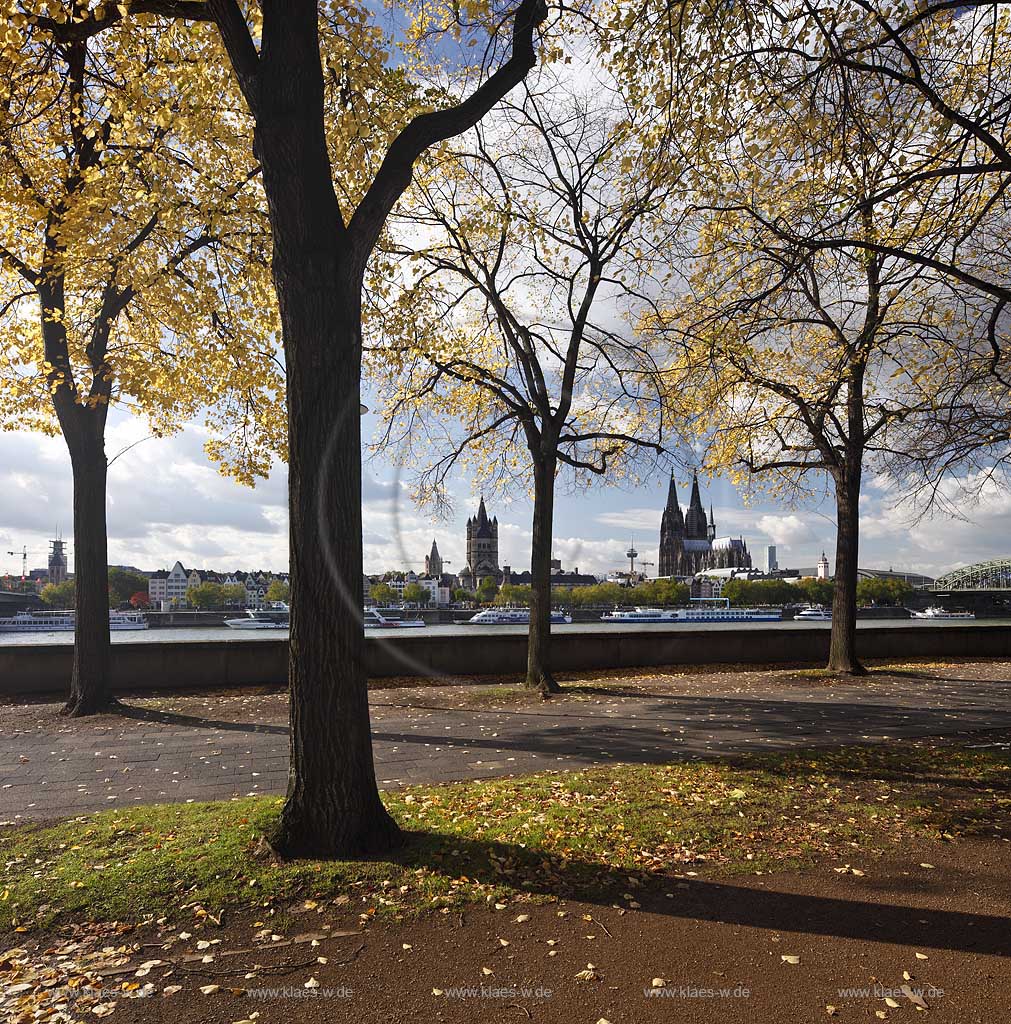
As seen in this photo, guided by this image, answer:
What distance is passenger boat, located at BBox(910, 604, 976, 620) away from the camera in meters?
75.9

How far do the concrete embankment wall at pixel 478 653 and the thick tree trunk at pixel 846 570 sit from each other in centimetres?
296

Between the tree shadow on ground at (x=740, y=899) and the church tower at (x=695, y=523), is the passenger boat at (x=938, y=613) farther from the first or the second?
the tree shadow on ground at (x=740, y=899)

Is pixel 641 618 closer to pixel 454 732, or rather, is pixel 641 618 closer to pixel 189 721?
pixel 454 732

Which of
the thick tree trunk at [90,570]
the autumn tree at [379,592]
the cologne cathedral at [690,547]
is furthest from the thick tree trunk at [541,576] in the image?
the cologne cathedral at [690,547]

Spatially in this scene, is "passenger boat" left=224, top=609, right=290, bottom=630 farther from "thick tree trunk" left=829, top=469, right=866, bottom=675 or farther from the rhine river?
"thick tree trunk" left=829, top=469, right=866, bottom=675

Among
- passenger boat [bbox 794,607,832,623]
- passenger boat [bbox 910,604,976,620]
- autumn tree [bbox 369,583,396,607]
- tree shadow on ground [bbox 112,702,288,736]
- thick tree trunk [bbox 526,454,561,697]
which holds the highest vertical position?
thick tree trunk [bbox 526,454,561,697]

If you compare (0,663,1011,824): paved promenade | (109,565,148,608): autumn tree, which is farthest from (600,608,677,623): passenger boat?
(0,663,1011,824): paved promenade

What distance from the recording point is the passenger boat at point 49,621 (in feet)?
218

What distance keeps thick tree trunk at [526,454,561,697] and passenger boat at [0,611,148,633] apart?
194 ft

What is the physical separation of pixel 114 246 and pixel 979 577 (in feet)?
396

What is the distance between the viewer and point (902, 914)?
4.35 m

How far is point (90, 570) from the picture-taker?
37.2 feet

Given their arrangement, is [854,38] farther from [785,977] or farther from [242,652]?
[242,652]

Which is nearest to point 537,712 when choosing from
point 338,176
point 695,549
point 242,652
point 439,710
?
point 439,710
